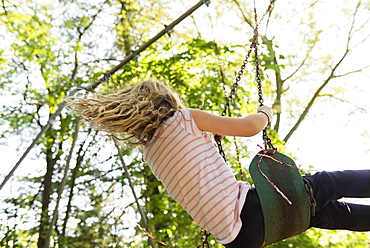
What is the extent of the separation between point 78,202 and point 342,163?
4019mm

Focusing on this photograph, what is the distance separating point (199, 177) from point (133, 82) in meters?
3.82

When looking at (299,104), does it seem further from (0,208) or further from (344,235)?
(0,208)

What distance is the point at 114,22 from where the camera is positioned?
584 centimetres

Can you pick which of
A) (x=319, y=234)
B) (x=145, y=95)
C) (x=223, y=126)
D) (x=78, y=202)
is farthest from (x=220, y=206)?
(x=78, y=202)

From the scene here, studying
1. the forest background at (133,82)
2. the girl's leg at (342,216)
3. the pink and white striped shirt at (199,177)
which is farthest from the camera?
the forest background at (133,82)

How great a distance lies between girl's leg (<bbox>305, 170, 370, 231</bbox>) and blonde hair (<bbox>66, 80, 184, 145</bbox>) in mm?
602

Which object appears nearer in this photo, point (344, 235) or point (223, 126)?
point (223, 126)

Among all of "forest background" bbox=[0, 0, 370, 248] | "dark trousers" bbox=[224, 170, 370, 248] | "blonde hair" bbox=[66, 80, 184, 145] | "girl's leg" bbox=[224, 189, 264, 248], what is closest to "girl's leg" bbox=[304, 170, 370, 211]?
"dark trousers" bbox=[224, 170, 370, 248]

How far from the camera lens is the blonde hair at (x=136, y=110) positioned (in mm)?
1516

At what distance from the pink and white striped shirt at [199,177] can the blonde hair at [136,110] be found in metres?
0.05

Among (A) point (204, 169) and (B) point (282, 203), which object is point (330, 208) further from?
(A) point (204, 169)

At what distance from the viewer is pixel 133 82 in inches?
202

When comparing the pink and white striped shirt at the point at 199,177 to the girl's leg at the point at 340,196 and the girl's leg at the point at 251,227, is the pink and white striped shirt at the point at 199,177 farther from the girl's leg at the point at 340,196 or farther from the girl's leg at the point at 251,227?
the girl's leg at the point at 340,196

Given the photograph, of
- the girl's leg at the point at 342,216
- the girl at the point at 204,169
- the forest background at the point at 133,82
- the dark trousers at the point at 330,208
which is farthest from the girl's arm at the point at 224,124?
the forest background at the point at 133,82
